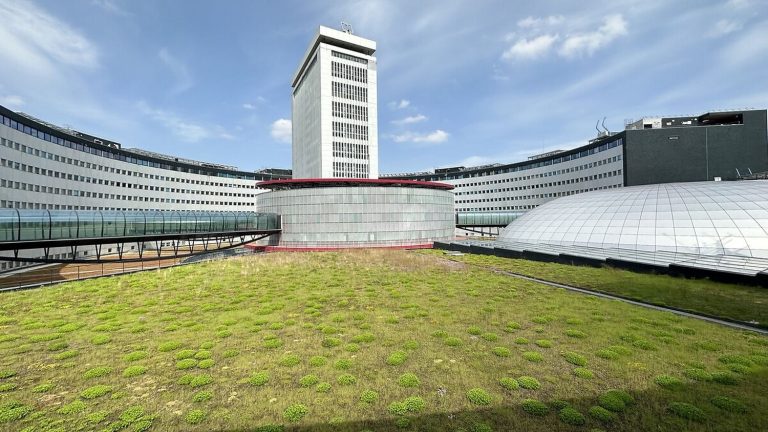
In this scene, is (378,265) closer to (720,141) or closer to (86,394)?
(86,394)

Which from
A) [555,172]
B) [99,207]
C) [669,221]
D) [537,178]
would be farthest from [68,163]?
[555,172]

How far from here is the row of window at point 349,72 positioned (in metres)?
96.9

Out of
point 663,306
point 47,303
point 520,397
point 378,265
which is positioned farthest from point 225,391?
point 378,265

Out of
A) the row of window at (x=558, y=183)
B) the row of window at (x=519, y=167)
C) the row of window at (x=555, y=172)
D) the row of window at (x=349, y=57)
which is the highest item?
the row of window at (x=349, y=57)

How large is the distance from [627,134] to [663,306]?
262ft

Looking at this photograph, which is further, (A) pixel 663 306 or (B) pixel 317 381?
(A) pixel 663 306

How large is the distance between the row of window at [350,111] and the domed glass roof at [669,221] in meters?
65.0

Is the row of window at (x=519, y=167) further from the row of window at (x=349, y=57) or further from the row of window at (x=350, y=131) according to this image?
the row of window at (x=349, y=57)

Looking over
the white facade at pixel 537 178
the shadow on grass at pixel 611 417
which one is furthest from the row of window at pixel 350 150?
the shadow on grass at pixel 611 417

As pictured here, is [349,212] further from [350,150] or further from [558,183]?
[558,183]

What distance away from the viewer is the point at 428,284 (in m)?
29.2

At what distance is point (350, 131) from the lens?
96.6 meters

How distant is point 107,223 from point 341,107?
234ft

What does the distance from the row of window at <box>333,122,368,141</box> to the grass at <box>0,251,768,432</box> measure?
77774mm
